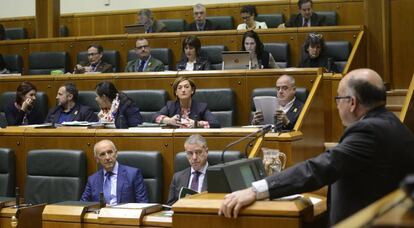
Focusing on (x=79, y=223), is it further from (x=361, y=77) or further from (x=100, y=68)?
(x=100, y=68)

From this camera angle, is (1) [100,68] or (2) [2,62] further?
(2) [2,62]

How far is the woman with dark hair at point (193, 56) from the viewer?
4.05 meters

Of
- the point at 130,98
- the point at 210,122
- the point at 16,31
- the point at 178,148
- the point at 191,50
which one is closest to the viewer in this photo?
the point at 178,148

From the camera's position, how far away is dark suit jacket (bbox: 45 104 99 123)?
362 cm

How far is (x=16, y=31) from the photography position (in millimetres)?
5961

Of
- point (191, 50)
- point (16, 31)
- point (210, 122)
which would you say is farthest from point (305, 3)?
point (16, 31)

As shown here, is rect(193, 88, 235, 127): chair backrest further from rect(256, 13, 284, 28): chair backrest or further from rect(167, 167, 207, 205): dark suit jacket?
rect(256, 13, 284, 28): chair backrest

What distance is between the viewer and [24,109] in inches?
150

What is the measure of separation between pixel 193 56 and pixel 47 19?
1662 millimetres

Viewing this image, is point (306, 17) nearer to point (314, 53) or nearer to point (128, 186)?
point (314, 53)

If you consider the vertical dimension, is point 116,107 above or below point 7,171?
above

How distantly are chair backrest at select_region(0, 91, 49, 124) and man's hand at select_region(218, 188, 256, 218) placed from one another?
270cm

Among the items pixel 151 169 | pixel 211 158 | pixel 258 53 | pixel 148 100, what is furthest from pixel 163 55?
pixel 211 158

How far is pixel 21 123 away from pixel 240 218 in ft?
8.73
